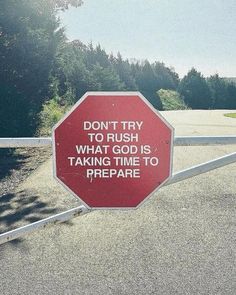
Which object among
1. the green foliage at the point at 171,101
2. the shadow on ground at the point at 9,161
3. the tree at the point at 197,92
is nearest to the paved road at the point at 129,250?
the shadow on ground at the point at 9,161

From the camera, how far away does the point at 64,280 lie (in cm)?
318

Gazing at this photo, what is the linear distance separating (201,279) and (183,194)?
2949 mm

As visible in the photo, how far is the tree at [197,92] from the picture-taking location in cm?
7306

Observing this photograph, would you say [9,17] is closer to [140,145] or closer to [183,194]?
[183,194]

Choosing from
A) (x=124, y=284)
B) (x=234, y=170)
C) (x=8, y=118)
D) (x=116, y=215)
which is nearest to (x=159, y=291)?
(x=124, y=284)

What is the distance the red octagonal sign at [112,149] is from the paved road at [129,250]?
174cm

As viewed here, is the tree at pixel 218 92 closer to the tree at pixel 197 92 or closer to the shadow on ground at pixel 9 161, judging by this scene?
the tree at pixel 197 92

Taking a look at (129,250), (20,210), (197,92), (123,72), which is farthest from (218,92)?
(129,250)

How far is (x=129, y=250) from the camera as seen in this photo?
3805mm

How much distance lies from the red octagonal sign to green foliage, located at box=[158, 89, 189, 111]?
66.3 meters

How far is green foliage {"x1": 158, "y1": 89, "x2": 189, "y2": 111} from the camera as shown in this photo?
68344 mm

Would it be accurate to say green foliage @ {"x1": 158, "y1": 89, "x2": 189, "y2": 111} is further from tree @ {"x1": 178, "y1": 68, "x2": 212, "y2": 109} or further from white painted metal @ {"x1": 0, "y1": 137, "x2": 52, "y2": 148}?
white painted metal @ {"x1": 0, "y1": 137, "x2": 52, "y2": 148}

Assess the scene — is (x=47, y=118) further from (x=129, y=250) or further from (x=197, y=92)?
(x=197, y=92)

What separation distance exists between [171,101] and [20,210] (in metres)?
68.9
